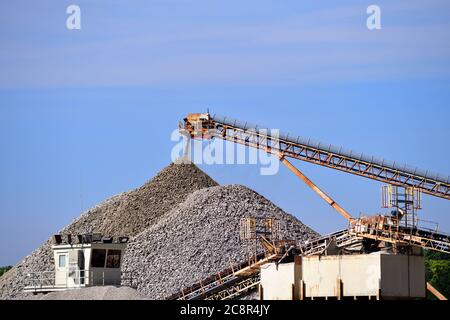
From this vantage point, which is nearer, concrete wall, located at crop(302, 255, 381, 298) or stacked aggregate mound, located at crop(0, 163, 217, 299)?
concrete wall, located at crop(302, 255, 381, 298)

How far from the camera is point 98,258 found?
238 ft

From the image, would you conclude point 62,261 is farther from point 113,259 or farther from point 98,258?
point 113,259

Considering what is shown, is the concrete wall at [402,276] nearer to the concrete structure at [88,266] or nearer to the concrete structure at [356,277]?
the concrete structure at [356,277]

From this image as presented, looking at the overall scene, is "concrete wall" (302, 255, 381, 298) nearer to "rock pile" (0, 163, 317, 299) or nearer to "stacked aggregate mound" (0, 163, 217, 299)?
"rock pile" (0, 163, 317, 299)

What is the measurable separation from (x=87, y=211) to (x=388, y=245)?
5805cm

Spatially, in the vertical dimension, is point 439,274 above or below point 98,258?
above

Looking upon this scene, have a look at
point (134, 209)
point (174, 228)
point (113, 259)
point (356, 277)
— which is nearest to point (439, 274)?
point (174, 228)

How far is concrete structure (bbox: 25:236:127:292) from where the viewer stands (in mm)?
72062

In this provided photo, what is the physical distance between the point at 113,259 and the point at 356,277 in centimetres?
1475

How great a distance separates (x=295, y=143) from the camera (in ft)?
338

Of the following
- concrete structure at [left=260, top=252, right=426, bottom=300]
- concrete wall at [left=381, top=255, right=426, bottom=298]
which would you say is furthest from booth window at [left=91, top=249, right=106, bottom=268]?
concrete wall at [left=381, top=255, right=426, bottom=298]

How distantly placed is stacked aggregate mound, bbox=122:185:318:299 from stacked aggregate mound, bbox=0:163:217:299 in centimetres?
347
